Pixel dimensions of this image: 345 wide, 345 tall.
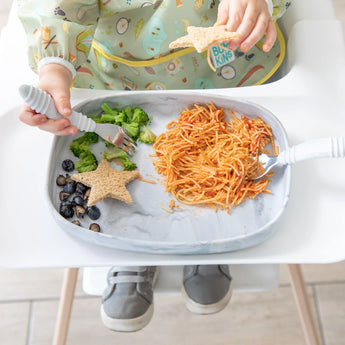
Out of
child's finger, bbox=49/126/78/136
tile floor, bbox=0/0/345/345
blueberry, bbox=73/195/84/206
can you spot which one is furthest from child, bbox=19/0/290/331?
tile floor, bbox=0/0/345/345

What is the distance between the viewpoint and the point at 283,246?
0.65 meters

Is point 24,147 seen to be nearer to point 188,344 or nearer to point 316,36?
point 316,36

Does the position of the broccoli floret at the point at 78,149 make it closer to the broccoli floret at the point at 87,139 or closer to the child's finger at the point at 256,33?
the broccoli floret at the point at 87,139

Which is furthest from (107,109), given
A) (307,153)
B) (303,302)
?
(303,302)

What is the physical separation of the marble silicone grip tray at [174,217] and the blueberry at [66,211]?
15mm

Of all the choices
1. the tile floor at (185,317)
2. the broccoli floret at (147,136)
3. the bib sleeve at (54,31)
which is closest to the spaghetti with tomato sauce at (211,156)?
the broccoli floret at (147,136)

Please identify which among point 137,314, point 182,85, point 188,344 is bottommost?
point 188,344

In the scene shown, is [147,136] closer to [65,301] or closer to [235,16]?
[235,16]

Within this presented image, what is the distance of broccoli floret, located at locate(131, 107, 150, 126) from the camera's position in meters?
0.77

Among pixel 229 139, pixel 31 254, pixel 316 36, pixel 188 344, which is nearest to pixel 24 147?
pixel 31 254

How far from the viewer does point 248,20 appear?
29.8 inches

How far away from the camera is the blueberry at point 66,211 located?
25.9 inches

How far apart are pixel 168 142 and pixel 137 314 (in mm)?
492

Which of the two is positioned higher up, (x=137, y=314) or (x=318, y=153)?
(x=318, y=153)
